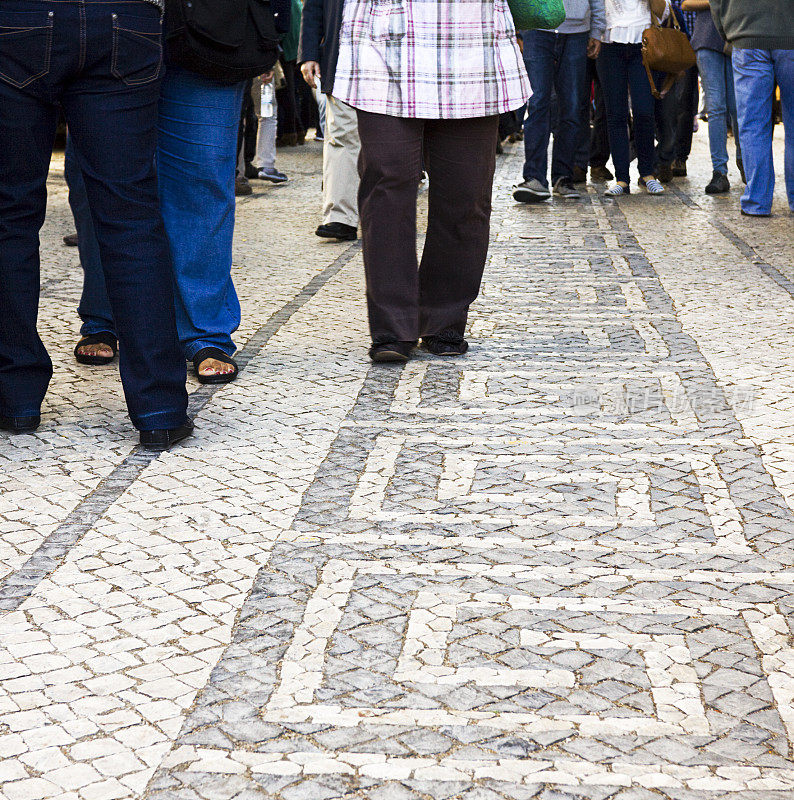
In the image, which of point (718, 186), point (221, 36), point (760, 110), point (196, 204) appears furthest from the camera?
point (718, 186)

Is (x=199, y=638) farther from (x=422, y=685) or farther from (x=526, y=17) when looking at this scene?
(x=526, y=17)

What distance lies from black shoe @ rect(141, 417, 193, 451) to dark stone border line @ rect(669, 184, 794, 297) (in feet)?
10.2

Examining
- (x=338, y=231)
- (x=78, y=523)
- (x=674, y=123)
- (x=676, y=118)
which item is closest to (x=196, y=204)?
(x=78, y=523)

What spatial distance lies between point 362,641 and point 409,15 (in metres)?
2.57

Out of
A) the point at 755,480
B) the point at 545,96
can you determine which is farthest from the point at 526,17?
the point at 545,96

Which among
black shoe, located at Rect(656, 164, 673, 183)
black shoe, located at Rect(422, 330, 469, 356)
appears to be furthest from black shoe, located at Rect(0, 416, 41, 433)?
black shoe, located at Rect(656, 164, 673, 183)

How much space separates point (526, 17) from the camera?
444 cm

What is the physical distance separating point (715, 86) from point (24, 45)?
7.16 metres

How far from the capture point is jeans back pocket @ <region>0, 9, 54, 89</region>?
316 centimetres

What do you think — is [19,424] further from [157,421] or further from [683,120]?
[683,120]

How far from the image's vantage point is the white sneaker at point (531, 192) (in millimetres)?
8773

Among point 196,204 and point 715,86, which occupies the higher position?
point 715,86

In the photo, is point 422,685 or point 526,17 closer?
point 422,685

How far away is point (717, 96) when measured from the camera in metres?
9.37
